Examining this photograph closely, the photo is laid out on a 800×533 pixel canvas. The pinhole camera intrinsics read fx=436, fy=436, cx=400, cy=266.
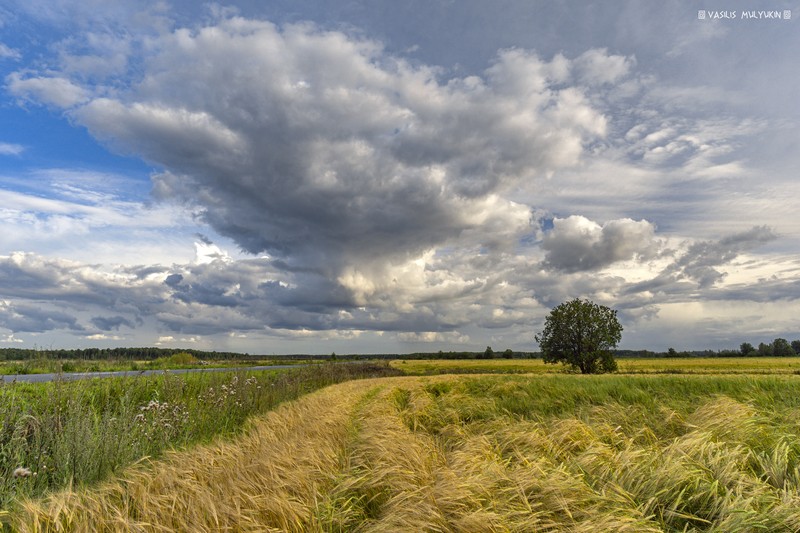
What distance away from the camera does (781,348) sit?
13088cm

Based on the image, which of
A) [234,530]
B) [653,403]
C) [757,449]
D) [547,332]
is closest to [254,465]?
[234,530]

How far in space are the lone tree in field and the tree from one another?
102 metres

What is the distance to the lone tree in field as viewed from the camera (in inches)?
2274

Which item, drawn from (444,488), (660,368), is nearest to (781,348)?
(660,368)

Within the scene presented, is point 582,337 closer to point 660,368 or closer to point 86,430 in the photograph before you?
point 660,368

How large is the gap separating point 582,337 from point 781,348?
115m

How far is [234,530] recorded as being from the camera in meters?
3.96

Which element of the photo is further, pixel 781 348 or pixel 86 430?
pixel 781 348

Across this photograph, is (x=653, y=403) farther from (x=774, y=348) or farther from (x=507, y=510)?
(x=774, y=348)

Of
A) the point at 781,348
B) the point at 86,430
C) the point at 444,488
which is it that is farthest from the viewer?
the point at 781,348

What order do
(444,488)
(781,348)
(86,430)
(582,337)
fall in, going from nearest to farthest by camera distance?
(444,488) → (86,430) → (582,337) → (781,348)

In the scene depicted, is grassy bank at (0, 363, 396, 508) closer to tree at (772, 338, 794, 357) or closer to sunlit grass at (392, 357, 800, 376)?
sunlit grass at (392, 357, 800, 376)

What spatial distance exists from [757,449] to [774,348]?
168 metres

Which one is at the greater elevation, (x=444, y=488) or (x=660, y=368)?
(x=444, y=488)
